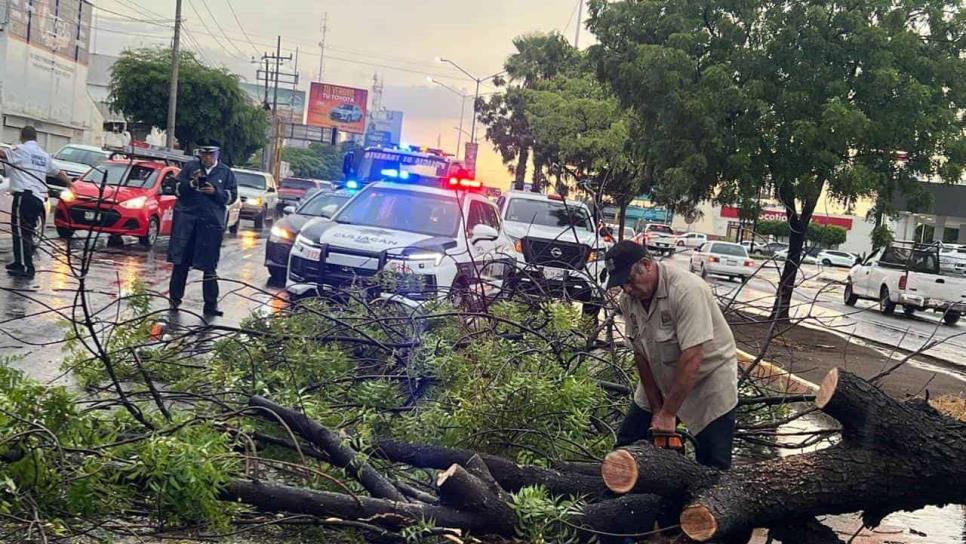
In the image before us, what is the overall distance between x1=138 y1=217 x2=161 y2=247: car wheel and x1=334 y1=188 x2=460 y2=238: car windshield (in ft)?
22.3

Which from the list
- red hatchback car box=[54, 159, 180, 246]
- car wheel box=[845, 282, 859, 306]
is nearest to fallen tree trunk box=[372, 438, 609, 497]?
red hatchback car box=[54, 159, 180, 246]

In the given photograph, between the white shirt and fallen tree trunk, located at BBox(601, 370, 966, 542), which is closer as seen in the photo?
fallen tree trunk, located at BBox(601, 370, 966, 542)

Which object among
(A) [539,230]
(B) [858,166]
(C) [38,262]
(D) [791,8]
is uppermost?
(D) [791,8]

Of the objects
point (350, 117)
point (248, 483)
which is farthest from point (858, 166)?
point (350, 117)

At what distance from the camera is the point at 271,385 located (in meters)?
5.91

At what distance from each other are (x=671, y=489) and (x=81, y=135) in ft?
151

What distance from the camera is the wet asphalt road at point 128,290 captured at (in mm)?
6977

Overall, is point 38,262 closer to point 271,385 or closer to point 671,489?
point 271,385

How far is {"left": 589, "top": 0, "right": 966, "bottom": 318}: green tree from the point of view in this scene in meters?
15.0

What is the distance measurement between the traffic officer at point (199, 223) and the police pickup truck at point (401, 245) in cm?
87

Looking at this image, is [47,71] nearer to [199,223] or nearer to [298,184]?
[298,184]

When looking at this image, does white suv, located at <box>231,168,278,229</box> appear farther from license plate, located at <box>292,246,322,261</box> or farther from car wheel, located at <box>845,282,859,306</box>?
license plate, located at <box>292,246,322,261</box>

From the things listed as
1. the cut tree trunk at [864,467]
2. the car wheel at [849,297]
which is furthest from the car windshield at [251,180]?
the cut tree trunk at [864,467]

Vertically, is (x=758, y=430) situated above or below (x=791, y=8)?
below
